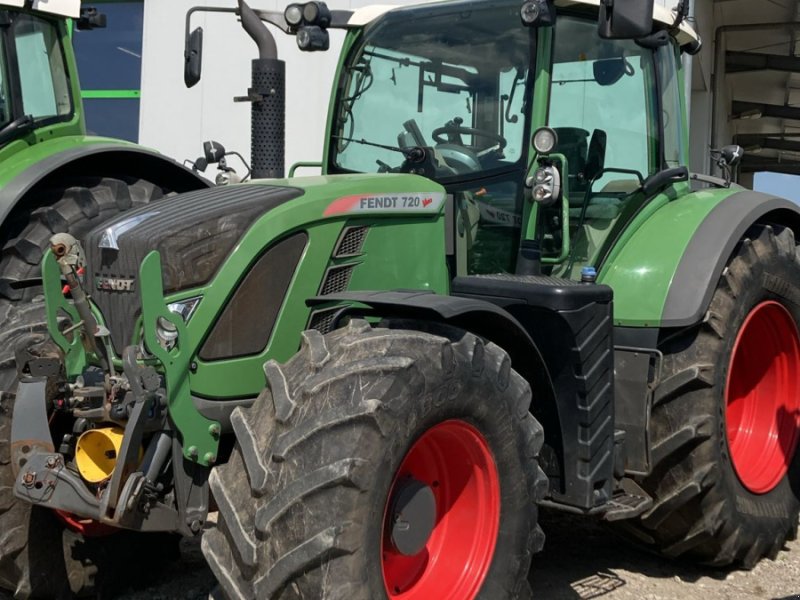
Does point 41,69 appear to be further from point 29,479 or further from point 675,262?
point 675,262

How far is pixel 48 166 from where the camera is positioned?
521 centimetres

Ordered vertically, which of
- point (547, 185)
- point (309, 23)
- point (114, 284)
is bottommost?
point (114, 284)

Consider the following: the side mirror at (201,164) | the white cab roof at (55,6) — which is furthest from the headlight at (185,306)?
the white cab roof at (55,6)

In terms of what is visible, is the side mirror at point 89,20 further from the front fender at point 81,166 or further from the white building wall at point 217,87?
the white building wall at point 217,87

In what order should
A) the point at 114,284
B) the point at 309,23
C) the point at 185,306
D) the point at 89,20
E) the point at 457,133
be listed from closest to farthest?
the point at 185,306, the point at 114,284, the point at 457,133, the point at 309,23, the point at 89,20

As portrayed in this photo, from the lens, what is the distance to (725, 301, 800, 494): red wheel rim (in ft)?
16.3

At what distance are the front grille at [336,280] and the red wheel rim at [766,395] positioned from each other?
86.2 inches

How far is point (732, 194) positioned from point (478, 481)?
2217 millimetres

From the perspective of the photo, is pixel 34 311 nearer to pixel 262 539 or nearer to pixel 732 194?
pixel 262 539

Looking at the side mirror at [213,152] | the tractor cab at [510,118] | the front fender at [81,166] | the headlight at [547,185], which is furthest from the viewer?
the side mirror at [213,152]

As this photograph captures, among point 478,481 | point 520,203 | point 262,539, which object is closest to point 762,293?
point 520,203

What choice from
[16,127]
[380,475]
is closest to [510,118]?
[380,475]

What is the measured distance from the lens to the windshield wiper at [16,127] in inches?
217

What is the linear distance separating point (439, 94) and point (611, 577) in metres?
2.17
